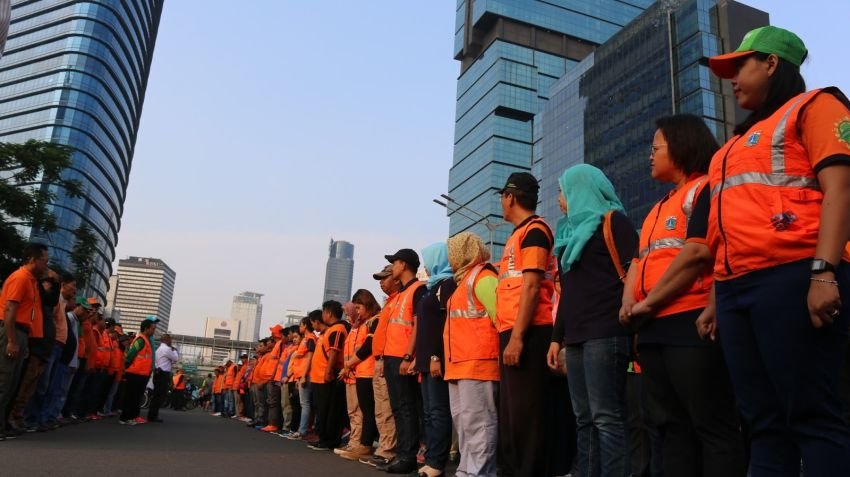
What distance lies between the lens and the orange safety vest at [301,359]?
10008 mm

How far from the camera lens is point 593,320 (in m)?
3.25

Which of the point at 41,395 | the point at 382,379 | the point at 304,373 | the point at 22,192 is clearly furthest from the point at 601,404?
the point at 22,192

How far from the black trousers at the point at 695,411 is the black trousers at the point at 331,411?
6.00 metres

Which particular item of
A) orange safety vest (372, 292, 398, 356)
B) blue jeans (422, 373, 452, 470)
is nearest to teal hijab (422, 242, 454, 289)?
orange safety vest (372, 292, 398, 356)

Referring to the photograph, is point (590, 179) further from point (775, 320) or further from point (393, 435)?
point (393, 435)

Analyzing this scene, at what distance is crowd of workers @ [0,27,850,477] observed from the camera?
193 centimetres

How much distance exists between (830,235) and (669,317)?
0.80m

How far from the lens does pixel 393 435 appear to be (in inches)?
258

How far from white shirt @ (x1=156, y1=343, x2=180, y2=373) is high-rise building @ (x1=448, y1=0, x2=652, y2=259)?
78.4m

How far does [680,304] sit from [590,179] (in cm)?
121

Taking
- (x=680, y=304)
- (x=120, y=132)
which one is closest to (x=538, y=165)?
(x=120, y=132)

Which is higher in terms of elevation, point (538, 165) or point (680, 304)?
point (538, 165)

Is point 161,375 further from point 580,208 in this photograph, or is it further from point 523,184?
point 580,208

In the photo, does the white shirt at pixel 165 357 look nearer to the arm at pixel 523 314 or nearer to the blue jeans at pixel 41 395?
the blue jeans at pixel 41 395
